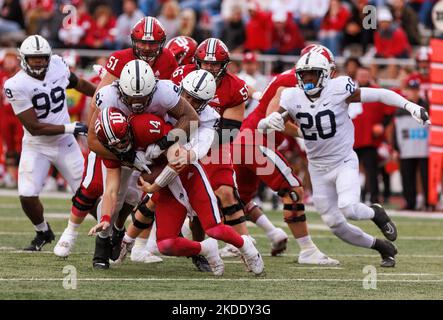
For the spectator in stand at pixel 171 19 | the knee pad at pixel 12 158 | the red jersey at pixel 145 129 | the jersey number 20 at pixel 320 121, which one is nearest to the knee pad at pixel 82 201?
the red jersey at pixel 145 129

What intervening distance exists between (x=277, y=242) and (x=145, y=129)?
2186 millimetres

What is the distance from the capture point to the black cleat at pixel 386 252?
849cm

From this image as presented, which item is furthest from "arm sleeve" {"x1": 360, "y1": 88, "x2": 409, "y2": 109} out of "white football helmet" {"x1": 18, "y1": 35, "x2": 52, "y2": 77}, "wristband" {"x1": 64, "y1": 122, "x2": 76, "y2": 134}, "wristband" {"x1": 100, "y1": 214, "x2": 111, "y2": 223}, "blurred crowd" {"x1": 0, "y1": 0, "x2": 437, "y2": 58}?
"blurred crowd" {"x1": 0, "y1": 0, "x2": 437, "y2": 58}

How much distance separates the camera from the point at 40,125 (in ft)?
29.9

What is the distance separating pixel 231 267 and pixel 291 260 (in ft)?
2.55

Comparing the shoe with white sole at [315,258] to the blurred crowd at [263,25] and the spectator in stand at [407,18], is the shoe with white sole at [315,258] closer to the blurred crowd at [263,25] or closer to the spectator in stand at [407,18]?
the blurred crowd at [263,25]

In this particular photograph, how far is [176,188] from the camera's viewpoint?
25.2 ft

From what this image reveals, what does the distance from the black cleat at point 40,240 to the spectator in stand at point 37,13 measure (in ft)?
31.0

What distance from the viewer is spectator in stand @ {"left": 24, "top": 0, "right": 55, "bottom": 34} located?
18.5 meters

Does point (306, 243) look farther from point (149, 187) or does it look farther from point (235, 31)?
point (235, 31)

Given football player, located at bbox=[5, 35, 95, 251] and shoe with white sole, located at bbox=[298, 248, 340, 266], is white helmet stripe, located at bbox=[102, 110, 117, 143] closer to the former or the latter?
football player, located at bbox=[5, 35, 95, 251]

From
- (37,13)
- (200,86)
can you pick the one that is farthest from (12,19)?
(200,86)
